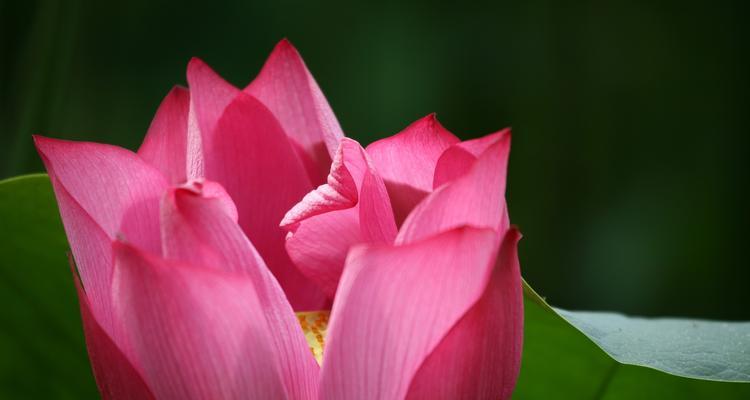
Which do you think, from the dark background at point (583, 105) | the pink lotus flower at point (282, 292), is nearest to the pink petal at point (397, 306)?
the pink lotus flower at point (282, 292)

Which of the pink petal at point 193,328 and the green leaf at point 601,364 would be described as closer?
the pink petal at point 193,328

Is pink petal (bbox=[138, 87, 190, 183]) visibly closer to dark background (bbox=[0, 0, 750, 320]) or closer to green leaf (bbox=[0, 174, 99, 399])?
green leaf (bbox=[0, 174, 99, 399])

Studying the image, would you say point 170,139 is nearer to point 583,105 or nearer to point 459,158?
point 459,158

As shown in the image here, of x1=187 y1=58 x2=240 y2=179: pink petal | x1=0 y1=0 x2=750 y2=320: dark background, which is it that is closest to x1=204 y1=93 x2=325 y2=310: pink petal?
x1=187 y1=58 x2=240 y2=179: pink petal

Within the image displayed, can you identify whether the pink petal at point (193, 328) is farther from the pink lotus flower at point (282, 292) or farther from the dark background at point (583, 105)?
the dark background at point (583, 105)

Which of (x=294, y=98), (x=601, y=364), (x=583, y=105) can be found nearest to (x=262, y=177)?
(x=294, y=98)
